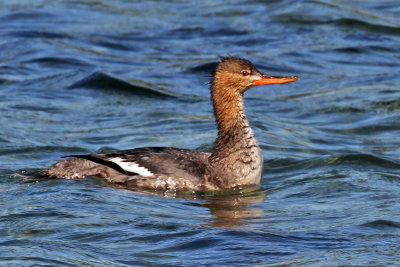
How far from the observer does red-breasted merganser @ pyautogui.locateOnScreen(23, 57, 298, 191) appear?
10000 mm

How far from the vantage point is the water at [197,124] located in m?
7.98

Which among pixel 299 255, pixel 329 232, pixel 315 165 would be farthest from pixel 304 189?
pixel 299 255

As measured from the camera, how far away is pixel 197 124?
13.4 metres

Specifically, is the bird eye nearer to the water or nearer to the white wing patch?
the water

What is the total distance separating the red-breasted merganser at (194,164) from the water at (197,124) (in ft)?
0.53

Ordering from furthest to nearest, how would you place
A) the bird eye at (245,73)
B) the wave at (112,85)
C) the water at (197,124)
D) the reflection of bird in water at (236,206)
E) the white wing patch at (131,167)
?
the wave at (112,85) → the bird eye at (245,73) → the white wing patch at (131,167) → the reflection of bird in water at (236,206) → the water at (197,124)

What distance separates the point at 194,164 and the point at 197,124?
3.36 m

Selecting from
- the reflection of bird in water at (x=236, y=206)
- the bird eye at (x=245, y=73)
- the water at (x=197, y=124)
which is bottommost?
the reflection of bird in water at (x=236, y=206)

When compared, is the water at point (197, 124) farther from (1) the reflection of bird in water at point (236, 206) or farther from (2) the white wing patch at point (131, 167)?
(2) the white wing patch at point (131, 167)

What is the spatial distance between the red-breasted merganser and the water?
0.16 metres

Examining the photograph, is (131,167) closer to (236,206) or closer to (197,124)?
(236,206)

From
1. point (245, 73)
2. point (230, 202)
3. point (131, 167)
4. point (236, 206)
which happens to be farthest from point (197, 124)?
point (236, 206)

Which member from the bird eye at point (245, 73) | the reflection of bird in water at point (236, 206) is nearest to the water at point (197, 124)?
the reflection of bird in water at point (236, 206)

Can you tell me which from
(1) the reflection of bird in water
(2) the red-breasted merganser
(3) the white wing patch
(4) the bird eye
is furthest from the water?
(4) the bird eye
